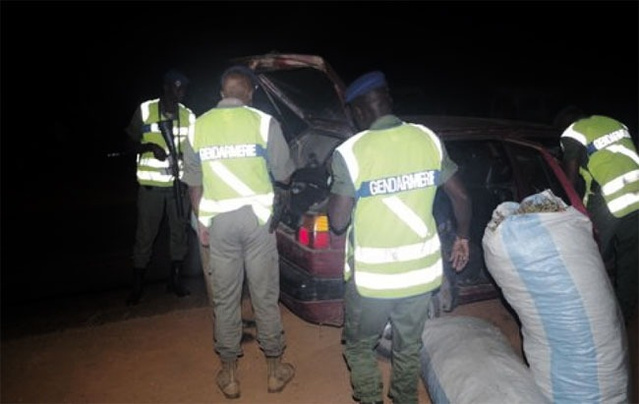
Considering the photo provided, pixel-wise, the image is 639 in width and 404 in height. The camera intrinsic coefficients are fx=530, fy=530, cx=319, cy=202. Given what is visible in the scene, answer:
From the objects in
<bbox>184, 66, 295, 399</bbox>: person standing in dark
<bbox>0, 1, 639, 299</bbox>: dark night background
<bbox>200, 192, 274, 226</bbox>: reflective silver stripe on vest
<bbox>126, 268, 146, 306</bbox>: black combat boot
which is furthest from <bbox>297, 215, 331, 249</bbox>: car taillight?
<bbox>0, 1, 639, 299</bbox>: dark night background

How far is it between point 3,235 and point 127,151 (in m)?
3.40

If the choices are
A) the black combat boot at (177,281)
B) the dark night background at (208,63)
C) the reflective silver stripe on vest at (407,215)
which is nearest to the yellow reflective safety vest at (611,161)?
the reflective silver stripe on vest at (407,215)

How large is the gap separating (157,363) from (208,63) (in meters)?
17.0

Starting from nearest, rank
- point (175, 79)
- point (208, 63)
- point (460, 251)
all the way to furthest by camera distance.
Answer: point (460, 251) < point (175, 79) < point (208, 63)

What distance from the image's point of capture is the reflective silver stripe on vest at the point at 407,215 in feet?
8.78

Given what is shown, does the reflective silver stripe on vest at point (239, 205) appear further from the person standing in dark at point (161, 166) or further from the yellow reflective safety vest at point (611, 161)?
the yellow reflective safety vest at point (611, 161)

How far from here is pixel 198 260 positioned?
577 centimetres

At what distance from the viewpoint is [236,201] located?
3.17m

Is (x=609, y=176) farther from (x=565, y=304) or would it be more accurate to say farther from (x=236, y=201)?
(x=236, y=201)

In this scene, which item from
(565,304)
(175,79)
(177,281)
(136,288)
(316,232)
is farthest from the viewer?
(177,281)

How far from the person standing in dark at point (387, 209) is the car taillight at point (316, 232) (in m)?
0.76

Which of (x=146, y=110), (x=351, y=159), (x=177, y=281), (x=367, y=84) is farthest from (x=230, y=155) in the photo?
(x=177, y=281)

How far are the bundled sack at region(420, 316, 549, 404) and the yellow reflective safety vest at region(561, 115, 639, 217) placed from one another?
1556 millimetres

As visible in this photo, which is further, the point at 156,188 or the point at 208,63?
the point at 208,63
